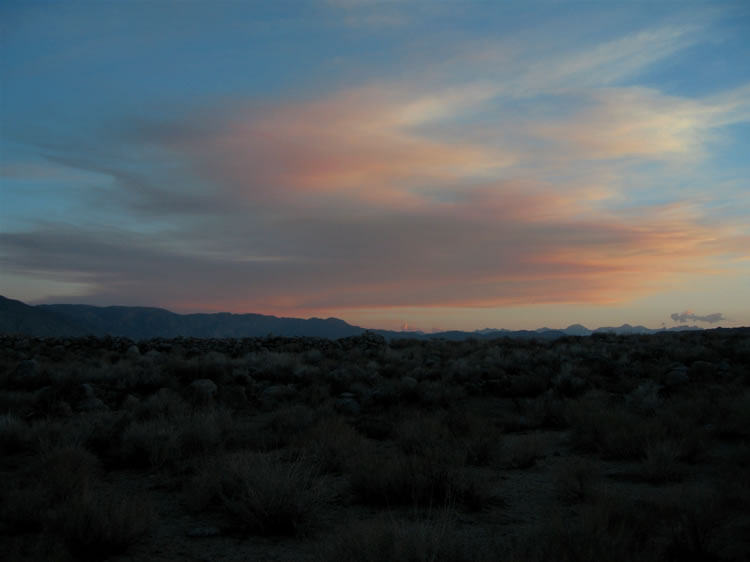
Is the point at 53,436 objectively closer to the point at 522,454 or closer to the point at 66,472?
the point at 66,472

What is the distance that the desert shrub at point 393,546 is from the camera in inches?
168

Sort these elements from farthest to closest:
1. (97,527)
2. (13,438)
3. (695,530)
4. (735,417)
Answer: (735,417)
(13,438)
(97,527)
(695,530)

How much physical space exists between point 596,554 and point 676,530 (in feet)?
4.47

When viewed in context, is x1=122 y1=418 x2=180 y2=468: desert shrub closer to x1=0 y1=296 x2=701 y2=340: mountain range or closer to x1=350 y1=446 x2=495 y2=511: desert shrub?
x1=350 y1=446 x2=495 y2=511: desert shrub

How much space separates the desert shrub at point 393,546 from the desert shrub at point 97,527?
2.10 metres

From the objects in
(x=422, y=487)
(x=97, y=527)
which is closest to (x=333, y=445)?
(x=422, y=487)

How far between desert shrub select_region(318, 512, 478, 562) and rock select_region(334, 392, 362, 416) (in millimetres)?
8187

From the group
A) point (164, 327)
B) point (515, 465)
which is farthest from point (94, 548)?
point (164, 327)

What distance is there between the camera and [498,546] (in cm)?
506

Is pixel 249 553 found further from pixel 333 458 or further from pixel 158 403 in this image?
pixel 158 403

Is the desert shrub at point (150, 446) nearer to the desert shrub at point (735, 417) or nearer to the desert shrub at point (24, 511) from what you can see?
the desert shrub at point (24, 511)

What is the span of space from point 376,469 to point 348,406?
616 cm

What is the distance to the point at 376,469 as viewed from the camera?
7.14 meters

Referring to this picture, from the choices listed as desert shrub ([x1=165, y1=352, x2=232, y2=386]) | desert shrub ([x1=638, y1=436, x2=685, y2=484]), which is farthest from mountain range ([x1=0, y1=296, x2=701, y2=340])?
desert shrub ([x1=638, y1=436, x2=685, y2=484])
